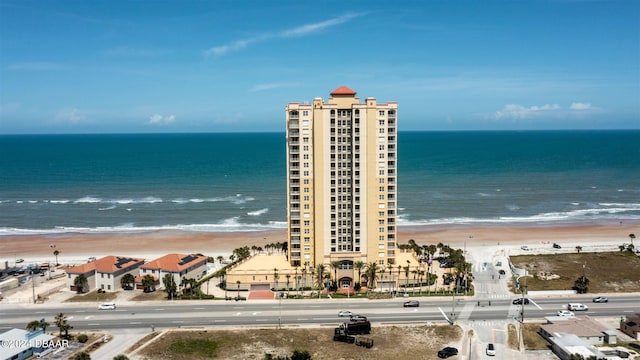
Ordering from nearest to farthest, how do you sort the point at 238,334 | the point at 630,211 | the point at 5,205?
the point at 238,334
the point at 630,211
the point at 5,205

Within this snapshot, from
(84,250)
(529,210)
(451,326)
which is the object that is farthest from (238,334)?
(529,210)

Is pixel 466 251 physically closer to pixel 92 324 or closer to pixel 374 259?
pixel 374 259

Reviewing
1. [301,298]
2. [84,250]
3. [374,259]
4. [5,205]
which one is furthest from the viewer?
[5,205]

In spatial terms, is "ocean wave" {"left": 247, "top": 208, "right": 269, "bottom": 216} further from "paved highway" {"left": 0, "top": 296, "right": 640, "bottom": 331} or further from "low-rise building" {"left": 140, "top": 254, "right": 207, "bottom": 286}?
"paved highway" {"left": 0, "top": 296, "right": 640, "bottom": 331}

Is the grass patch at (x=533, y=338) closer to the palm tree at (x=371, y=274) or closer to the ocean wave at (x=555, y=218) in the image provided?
the palm tree at (x=371, y=274)

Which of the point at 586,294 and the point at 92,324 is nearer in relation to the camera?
the point at 92,324

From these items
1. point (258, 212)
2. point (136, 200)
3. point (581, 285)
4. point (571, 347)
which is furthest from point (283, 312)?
point (136, 200)
